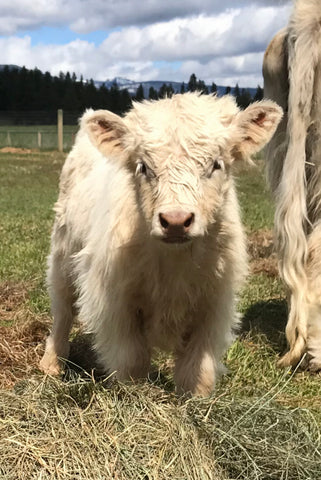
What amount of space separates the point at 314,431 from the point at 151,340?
95 cm

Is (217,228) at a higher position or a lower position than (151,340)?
higher

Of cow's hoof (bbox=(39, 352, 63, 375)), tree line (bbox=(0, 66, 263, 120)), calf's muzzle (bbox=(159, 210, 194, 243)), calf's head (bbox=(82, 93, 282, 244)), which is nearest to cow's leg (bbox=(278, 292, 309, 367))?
calf's head (bbox=(82, 93, 282, 244))

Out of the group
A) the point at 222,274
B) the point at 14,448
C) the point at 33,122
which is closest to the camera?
the point at 14,448

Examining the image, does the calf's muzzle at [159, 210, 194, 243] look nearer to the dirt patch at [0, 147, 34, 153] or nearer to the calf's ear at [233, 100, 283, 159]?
the calf's ear at [233, 100, 283, 159]

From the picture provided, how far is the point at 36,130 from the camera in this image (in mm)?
36219

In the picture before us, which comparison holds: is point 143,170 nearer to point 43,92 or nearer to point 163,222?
point 163,222

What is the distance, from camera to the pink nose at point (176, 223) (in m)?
2.59

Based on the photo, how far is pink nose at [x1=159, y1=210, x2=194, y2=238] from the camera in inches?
102

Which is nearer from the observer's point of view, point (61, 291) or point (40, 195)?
point (61, 291)

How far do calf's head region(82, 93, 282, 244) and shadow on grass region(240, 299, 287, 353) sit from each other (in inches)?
74.0

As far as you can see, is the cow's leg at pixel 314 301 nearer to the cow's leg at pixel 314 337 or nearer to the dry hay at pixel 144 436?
the cow's leg at pixel 314 337

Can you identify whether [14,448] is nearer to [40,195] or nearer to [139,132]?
[139,132]

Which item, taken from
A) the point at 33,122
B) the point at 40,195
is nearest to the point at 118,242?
the point at 40,195

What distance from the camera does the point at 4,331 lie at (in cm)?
449
